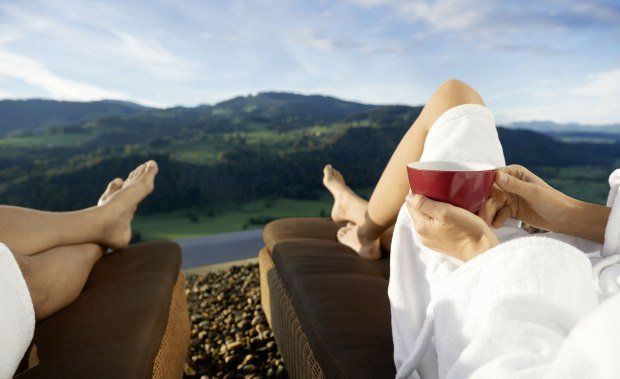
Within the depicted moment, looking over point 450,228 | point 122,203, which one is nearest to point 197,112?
point 122,203

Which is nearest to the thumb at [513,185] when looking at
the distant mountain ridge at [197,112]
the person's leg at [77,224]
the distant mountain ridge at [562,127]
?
the person's leg at [77,224]

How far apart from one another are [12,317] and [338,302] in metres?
0.77

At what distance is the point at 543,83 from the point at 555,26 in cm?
69

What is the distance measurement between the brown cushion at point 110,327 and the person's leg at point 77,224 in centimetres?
14

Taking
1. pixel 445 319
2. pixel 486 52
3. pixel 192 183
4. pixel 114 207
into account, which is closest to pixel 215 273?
pixel 114 207

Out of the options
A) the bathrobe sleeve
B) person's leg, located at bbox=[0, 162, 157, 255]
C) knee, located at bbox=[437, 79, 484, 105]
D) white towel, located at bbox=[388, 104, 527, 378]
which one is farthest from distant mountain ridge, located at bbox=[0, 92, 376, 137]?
the bathrobe sleeve

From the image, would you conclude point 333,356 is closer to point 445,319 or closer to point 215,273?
point 445,319

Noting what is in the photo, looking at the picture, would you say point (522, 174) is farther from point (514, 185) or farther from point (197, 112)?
point (197, 112)

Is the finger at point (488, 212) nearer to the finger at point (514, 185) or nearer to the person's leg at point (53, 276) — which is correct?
the finger at point (514, 185)

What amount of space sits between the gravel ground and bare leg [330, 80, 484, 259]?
636 millimetres

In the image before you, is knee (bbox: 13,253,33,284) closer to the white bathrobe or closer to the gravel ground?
the gravel ground

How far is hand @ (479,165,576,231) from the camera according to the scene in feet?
3.20

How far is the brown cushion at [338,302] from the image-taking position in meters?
0.94

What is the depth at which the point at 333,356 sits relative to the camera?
955 mm
